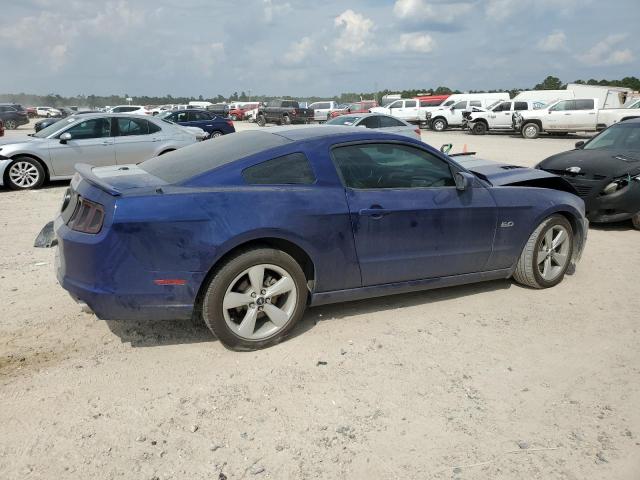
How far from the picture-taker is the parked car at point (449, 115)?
30.6m

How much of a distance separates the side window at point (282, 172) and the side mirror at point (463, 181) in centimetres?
129

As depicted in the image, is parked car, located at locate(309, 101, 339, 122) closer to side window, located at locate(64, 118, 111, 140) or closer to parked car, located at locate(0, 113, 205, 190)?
parked car, located at locate(0, 113, 205, 190)

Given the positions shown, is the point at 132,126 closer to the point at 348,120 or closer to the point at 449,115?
the point at 348,120

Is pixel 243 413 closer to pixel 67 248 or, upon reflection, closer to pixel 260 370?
pixel 260 370

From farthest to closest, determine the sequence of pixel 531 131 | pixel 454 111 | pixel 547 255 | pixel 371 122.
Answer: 1. pixel 454 111
2. pixel 531 131
3. pixel 371 122
4. pixel 547 255

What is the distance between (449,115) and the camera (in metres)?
30.7

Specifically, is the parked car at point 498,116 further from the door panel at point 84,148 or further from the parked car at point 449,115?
the door panel at point 84,148

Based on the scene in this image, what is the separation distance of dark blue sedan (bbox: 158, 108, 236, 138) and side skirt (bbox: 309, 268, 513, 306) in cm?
1646

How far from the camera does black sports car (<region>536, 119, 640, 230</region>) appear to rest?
693 centimetres

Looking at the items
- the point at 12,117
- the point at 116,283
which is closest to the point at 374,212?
the point at 116,283

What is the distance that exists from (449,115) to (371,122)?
1642 cm

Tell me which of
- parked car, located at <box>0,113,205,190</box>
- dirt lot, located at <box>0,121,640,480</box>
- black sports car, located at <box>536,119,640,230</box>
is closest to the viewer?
dirt lot, located at <box>0,121,640,480</box>

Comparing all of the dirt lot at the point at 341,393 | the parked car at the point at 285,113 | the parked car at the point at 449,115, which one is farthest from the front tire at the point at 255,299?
the parked car at the point at 285,113

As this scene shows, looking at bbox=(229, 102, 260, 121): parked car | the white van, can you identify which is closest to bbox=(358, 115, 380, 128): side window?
the white van
